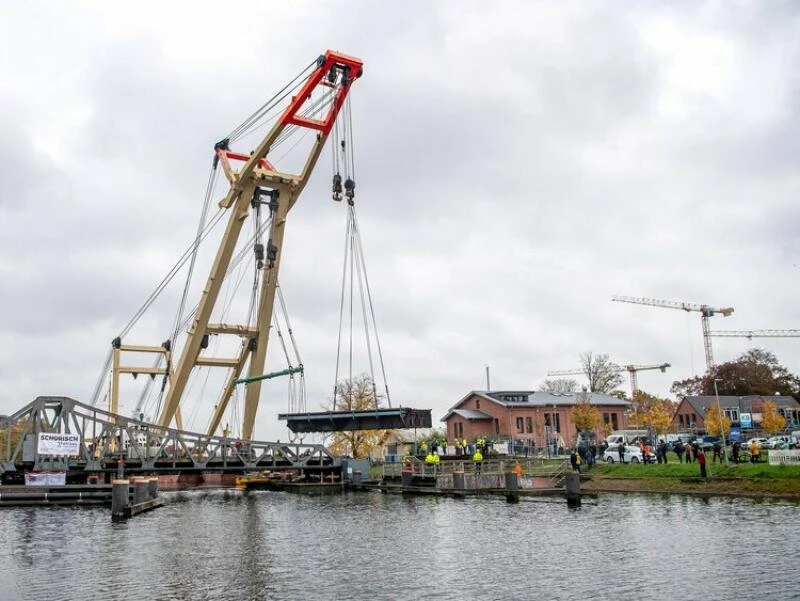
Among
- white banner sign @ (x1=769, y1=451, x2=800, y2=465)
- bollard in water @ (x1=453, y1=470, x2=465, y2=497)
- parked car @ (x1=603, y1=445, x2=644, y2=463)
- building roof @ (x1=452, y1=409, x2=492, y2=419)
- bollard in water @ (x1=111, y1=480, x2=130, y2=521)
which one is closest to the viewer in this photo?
bollard in water @ (x1=111, y1=480, x2=130, y2=521)

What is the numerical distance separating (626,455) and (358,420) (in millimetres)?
16302

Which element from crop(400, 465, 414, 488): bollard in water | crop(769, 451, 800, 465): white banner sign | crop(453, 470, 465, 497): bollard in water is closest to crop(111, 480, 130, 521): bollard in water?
crop(453, 470, 465, 497): bollard in water

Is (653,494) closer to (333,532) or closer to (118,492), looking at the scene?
(333,532)

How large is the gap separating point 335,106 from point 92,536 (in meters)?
25.7

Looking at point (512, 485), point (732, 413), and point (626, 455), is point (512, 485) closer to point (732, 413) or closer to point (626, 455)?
point (626, 455)

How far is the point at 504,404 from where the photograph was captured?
72.9 metres

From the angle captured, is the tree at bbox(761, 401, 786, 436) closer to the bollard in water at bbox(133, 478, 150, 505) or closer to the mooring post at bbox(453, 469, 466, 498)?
the mooring post at bbox(453, 469, 466, 498)

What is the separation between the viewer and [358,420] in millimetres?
45156

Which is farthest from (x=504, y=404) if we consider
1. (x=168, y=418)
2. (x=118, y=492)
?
(x=118, y=492)

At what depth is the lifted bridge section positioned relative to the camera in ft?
136

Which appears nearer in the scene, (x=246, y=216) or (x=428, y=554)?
(x=428, y=554)

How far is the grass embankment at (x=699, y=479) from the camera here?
3209cm

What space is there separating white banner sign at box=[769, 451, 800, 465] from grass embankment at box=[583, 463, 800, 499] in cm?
49

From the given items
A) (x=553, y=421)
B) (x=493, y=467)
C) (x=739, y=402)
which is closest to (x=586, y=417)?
(x=553, y=421)
